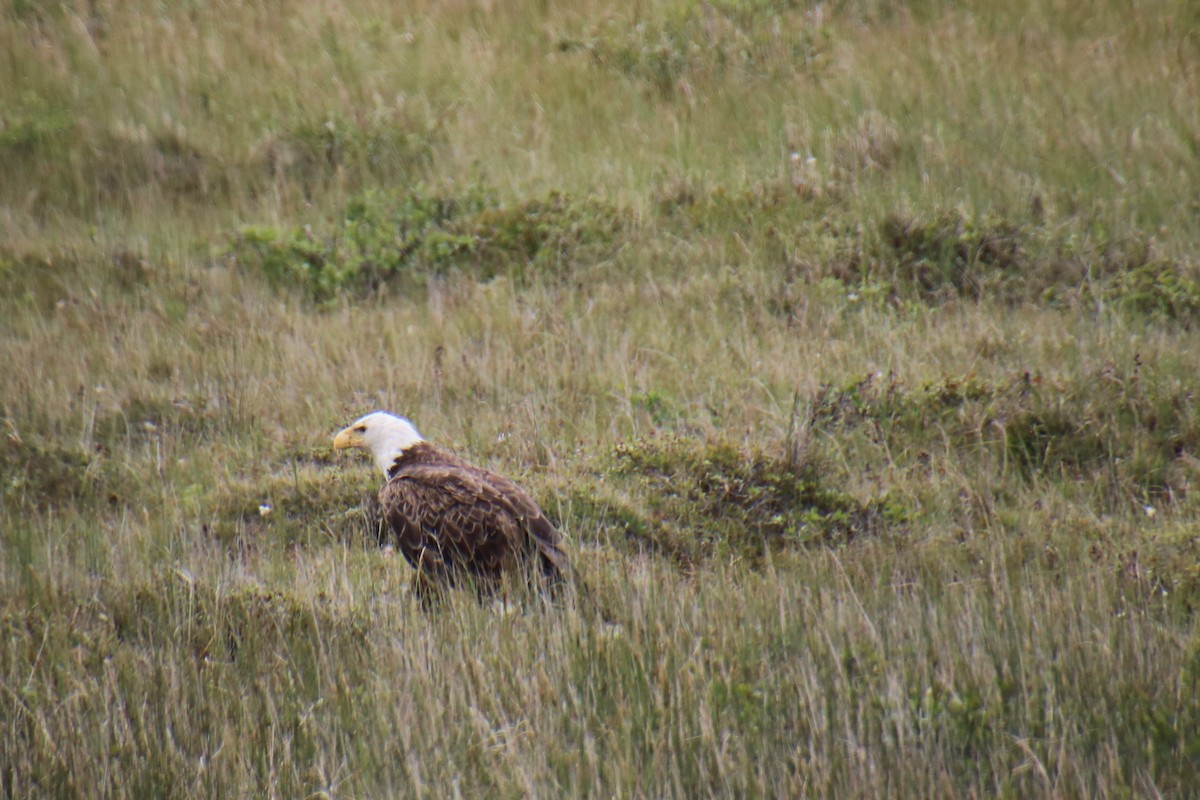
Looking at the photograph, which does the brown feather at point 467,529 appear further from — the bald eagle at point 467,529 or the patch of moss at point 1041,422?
the patch of moss at point 1041,422

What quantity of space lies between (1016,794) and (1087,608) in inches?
43.2

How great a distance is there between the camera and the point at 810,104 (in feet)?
35.4

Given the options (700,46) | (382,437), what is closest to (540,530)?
(382,437)

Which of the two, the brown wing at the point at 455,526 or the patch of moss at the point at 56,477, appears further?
the patch of moss at the point at 56,477

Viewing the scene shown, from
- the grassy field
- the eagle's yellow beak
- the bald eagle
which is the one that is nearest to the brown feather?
the bald eagle

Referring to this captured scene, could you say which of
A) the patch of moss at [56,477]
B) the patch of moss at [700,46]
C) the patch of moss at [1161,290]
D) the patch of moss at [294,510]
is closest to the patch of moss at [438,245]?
the patch of moss at [700,46]

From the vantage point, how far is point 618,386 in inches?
295

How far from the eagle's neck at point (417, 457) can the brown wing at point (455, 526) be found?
436mm

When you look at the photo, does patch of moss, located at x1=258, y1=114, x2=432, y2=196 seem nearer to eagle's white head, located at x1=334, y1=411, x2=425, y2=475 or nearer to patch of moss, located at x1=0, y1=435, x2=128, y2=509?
patch of moss, located at x1=0, y1=435, x2=128, y2=509

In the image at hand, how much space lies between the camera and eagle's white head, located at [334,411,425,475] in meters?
6.32

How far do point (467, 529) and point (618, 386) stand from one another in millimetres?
2311

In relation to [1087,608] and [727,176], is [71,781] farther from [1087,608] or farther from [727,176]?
[727,176]

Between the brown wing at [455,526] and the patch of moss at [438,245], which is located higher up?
the patch of moss at [438,245]

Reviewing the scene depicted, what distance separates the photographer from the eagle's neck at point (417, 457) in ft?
19.9
